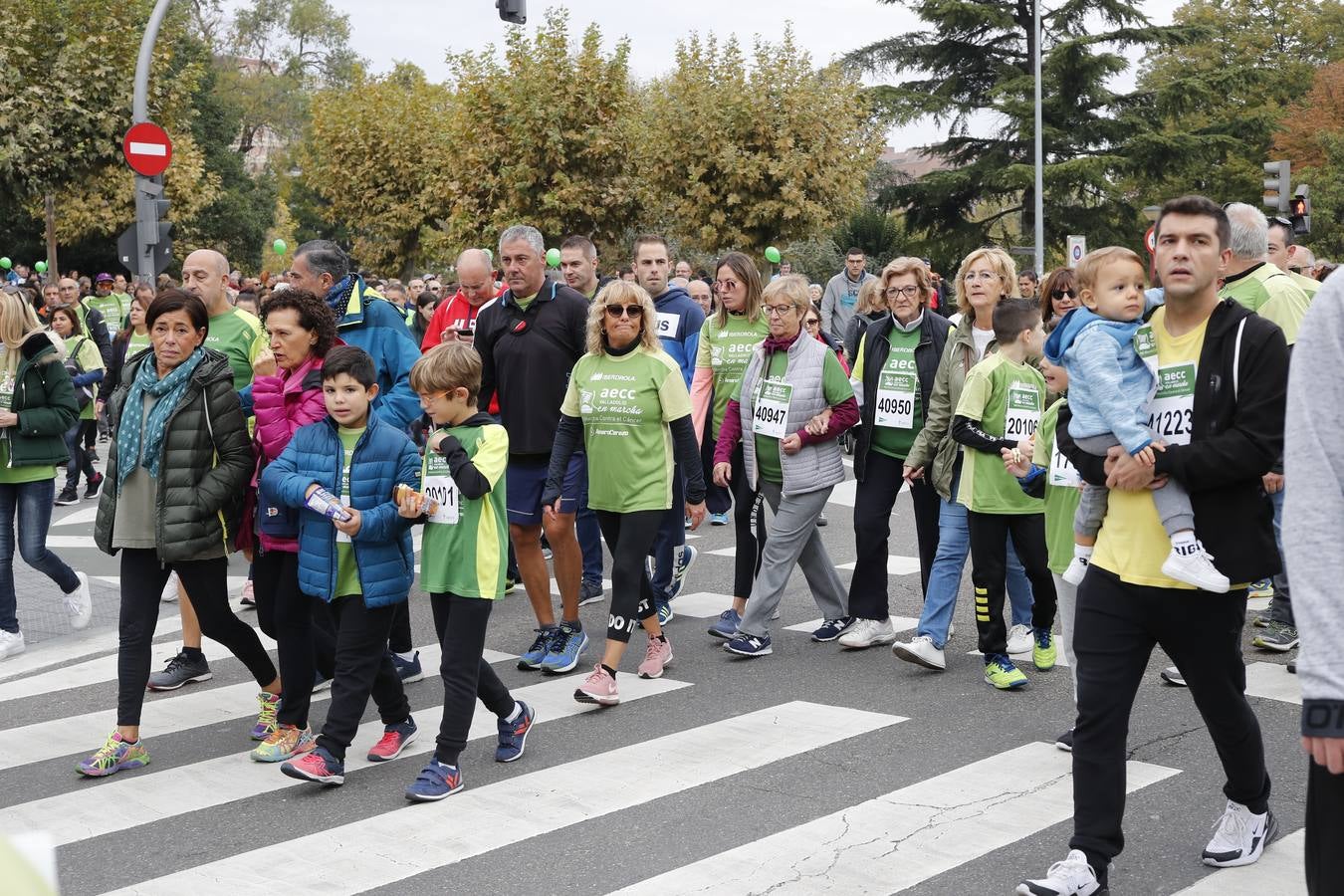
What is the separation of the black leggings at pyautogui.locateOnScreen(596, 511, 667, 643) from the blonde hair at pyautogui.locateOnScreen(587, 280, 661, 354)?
2.65 ft

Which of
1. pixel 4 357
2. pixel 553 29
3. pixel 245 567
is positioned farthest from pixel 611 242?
pixel 4 357

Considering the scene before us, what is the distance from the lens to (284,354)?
20.4 feet

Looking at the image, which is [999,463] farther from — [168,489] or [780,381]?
[168,489]

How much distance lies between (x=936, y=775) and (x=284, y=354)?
3112 millimetres

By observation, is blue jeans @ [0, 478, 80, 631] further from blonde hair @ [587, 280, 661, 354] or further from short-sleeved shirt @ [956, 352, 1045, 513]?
short-sleeved shirt @ [956, 352, 1045, 513]

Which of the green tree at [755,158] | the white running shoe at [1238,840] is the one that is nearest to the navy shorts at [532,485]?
the white running shoe at [1238,840]

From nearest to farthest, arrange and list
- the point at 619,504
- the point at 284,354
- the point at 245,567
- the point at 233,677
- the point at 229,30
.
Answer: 1. the point at 284,354
2. the point at 619,504
3. the point at 233,677
4. the point at 245,567
5. the point at 229,30

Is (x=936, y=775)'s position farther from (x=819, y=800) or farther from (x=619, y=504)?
(x=619, y=504)

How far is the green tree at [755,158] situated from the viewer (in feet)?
98.3

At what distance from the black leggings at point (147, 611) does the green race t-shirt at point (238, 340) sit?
1.20m

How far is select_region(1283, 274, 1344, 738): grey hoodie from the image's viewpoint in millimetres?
2750

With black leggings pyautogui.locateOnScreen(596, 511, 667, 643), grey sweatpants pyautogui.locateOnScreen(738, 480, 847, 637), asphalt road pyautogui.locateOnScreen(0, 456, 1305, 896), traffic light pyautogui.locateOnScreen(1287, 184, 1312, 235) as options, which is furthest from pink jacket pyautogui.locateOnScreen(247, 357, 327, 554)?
traffic light pyautogui.locateOnScreen(1287, 184, 1312, 235)

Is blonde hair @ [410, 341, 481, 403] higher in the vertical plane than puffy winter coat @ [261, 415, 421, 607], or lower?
higher

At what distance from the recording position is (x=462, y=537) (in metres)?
5.72
